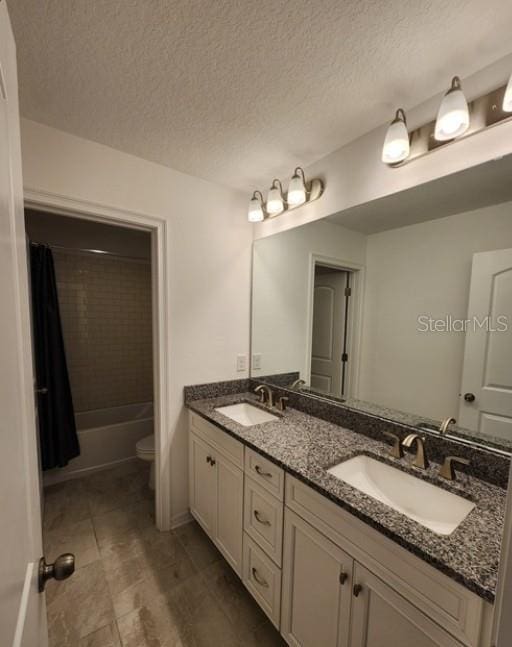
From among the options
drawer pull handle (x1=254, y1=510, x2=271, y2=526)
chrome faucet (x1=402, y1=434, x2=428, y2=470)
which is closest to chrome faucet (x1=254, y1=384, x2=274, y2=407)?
drawer pull handle (x1=254, y1=510, x2=271, y2=526)

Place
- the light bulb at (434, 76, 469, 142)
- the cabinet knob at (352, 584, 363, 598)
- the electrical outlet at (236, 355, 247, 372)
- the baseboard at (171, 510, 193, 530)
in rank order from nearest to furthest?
the cabinet knob at (352, 584, 363, 598) < the light bulb at (434, 76, 469, 142) < the baseboard at (171, 510, 193, 530) < the electrical outlet at (236, 355, 247, 372)

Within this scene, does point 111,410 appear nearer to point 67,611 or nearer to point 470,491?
point 67,611

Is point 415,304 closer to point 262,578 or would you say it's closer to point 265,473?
point 265,473

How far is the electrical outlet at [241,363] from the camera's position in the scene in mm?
2103

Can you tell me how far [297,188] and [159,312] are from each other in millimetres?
1122

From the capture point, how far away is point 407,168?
1.22m

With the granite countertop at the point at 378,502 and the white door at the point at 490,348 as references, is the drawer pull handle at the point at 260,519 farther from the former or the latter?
the white door at the point at 490,348

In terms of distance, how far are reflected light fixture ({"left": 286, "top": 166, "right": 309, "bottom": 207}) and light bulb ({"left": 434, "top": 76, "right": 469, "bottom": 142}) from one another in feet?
2.36

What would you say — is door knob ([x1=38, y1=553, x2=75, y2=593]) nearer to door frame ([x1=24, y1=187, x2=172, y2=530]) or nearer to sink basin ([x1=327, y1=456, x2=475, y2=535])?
sink basin ([x1=327, y1=456, x2=475, y2=535])

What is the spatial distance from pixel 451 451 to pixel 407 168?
1.18 m

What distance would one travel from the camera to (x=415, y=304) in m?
1.26

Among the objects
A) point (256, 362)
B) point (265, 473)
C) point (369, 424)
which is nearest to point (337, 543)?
point (265, 473)

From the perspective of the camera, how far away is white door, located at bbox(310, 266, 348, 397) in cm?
165

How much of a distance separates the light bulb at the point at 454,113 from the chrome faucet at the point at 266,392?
1560mm
